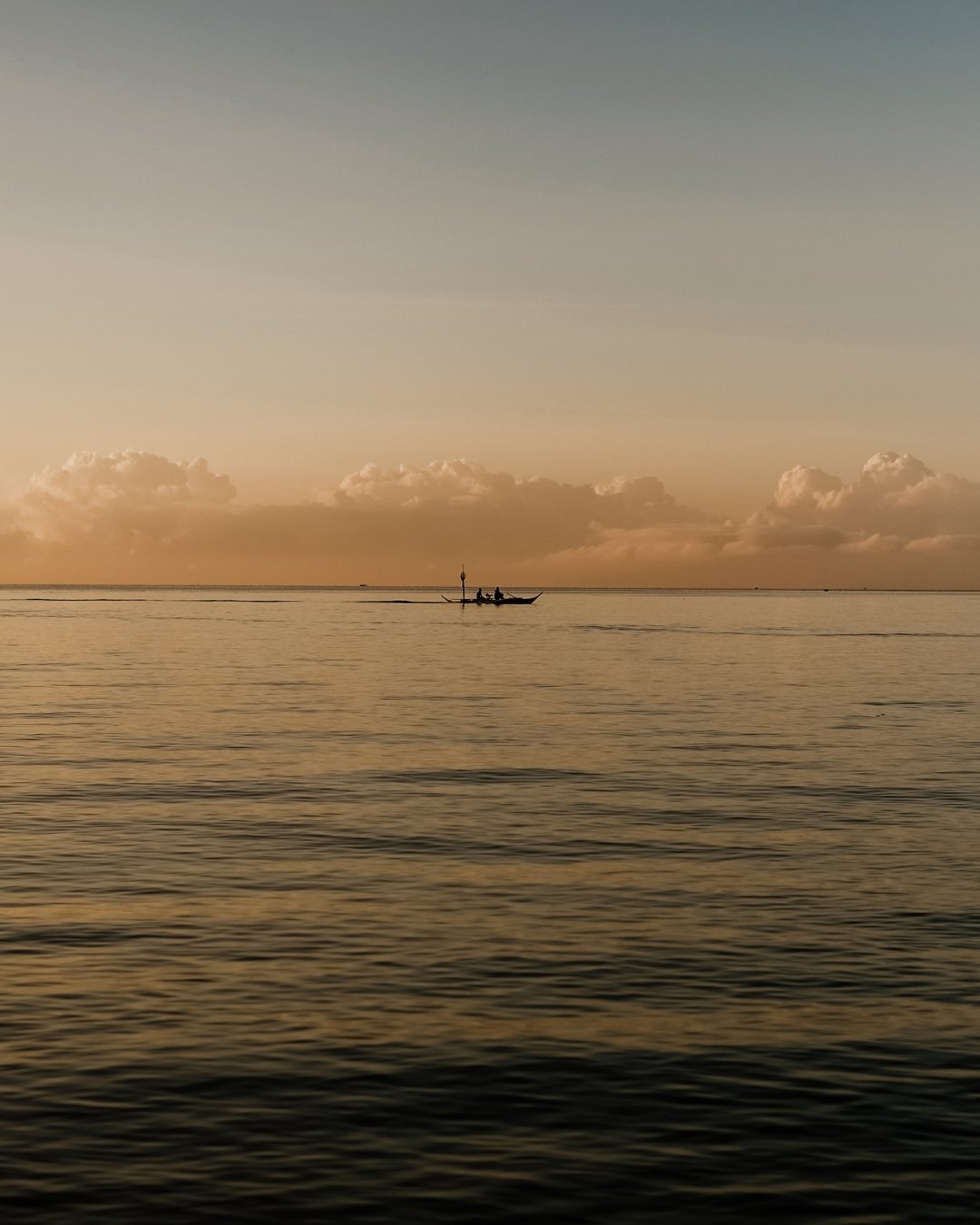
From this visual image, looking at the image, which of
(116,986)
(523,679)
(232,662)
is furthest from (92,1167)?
(232,662)

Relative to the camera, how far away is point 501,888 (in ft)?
99.9

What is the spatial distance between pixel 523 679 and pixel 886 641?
258 ft

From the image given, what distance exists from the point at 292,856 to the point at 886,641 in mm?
137308

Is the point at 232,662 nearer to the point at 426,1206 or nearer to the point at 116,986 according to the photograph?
the point at 116,986

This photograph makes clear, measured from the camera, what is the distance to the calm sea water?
15906 mm

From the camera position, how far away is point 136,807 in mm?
41125

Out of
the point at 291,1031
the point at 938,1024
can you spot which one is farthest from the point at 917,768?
the point at 291,1031

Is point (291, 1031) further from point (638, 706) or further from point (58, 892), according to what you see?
point (638, 706)

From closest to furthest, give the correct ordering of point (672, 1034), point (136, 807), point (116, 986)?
point (672, 1034)
point (116, 986)
point (136, 807)

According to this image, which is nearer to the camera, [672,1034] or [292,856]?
[672,1034]

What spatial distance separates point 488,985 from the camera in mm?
23078

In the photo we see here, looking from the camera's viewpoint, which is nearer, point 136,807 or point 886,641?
point 136,807

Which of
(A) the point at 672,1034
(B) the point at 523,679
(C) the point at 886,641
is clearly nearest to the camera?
(A) the point at 672,1034

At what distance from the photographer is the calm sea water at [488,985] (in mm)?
15906
